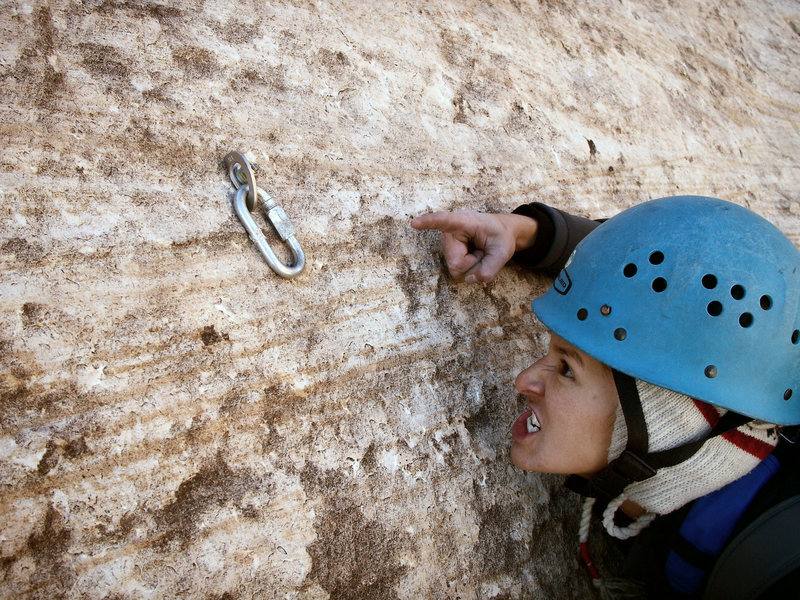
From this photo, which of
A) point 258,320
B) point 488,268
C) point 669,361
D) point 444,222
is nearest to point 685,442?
point 669,361

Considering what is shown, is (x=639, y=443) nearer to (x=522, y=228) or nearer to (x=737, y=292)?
(x=737, y=292)

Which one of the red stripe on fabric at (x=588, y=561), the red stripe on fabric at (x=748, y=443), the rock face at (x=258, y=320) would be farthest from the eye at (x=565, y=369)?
the red stripe on fabric at (x=588, y=561)

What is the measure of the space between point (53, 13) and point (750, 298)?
1.81 m

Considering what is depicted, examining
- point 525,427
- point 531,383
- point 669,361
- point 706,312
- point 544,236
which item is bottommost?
point 525,427

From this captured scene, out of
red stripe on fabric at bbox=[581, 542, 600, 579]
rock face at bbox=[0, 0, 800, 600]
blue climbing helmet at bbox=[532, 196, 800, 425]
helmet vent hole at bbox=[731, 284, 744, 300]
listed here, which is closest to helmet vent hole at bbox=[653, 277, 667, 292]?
blue climbing helmet at bbox=[532, 196, 800, 425]

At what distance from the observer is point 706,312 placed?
4.14ft

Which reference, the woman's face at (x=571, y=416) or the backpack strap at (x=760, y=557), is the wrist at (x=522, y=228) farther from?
the backpack strap at (x=760, y=557)

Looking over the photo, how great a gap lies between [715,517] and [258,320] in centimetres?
A: 126

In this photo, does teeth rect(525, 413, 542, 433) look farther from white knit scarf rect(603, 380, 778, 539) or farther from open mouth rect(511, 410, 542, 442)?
white knit scarf rect(603, 380, 778, 539)

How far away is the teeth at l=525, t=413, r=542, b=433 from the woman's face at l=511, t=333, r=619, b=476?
30 mm

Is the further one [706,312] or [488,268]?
[488,268]

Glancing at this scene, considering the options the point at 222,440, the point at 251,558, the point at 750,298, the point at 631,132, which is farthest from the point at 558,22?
the point at 251,558

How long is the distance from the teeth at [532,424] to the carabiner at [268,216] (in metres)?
0.73

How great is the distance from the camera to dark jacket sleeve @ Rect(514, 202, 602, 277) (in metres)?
1.73
